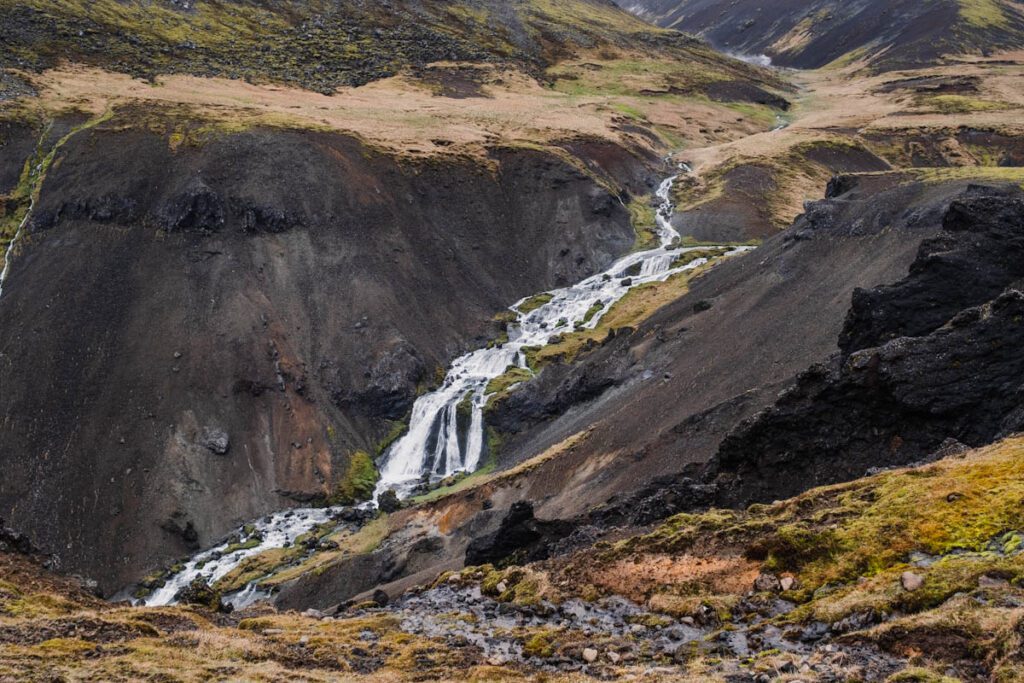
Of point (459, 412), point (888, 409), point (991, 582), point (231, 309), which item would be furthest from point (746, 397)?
point (231, 309)

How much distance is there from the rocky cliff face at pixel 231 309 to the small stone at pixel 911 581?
49630mm

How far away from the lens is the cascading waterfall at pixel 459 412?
52.7 metres

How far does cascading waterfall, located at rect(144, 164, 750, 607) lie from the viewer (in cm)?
5266

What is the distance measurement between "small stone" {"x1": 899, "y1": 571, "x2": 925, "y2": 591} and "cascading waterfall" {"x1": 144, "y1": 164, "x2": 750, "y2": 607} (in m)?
37.8

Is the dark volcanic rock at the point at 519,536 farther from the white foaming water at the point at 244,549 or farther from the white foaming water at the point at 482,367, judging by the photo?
the white foaming water at the point at 482,367

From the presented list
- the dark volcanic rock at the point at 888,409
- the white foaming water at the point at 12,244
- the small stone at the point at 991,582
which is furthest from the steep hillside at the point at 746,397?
the white foaming water at the point at 12,244

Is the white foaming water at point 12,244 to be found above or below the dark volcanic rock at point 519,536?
above

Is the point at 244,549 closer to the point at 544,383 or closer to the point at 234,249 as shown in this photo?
the point at 544,383

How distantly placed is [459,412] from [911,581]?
2033 inches

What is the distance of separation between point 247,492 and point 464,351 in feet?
79.3

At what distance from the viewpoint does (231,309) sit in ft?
226

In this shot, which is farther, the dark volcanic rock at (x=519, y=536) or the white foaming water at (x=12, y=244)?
the white foaming water at (x=12, y=244)

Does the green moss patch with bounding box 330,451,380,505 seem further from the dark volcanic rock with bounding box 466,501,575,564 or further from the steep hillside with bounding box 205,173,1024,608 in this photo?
the dark volcanic rock with bounding box 466,501,575,564

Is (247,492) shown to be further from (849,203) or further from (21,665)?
(849,203)
